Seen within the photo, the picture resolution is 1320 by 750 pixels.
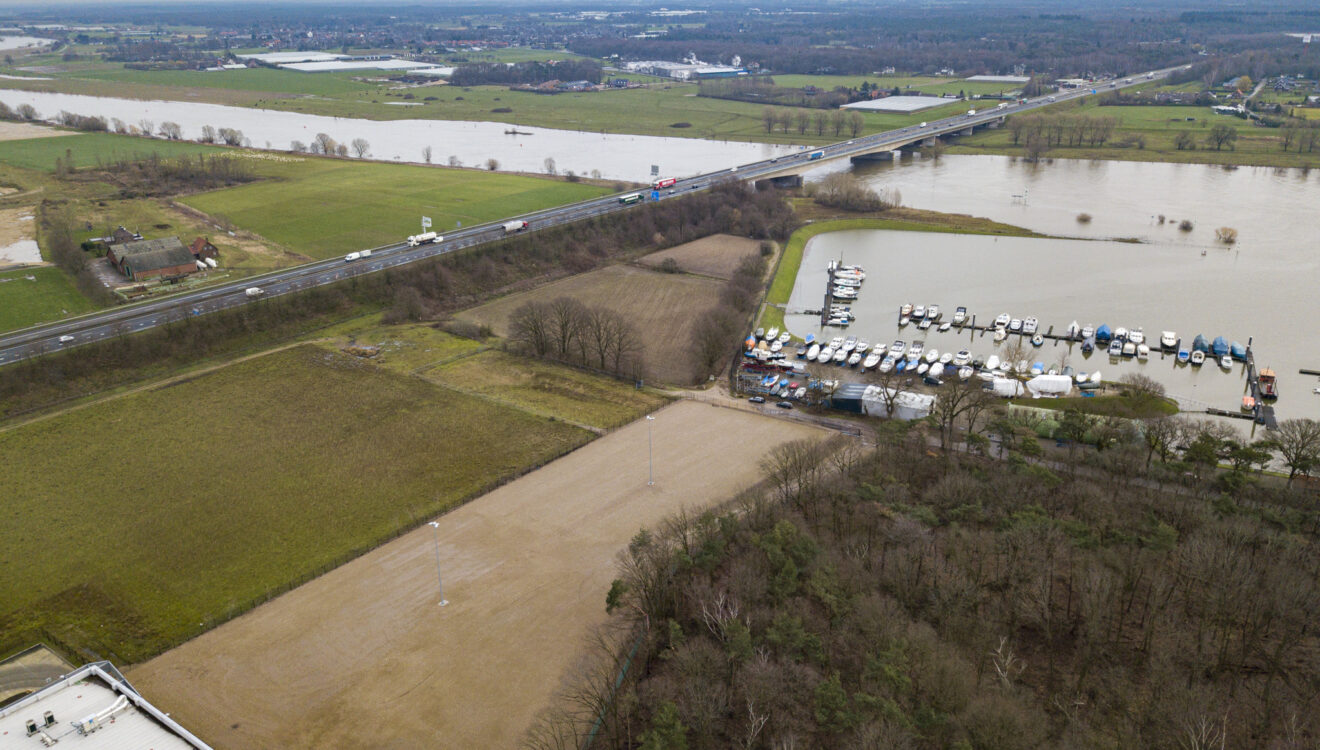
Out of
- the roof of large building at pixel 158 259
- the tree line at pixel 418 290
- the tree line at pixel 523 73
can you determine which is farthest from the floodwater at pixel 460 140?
the tree line at pixel 523 73

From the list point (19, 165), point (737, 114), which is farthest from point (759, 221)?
point (19, 165)

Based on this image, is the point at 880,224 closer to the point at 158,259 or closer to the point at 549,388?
the point at 549,388

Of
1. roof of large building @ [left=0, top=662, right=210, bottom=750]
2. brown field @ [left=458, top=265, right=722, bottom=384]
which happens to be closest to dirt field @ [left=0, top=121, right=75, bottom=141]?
brown field @ [left=458, top=265, right=722, bottom=384]

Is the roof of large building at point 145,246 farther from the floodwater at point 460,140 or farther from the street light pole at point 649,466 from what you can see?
the floodwater at point 460,140

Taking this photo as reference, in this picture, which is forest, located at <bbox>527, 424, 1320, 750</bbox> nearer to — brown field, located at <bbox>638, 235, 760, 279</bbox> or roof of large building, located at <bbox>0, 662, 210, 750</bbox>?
roof of large building, located at <bbox>0, 662, 210, 750</bbox>

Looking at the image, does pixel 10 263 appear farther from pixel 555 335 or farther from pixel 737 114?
pixel 737 114
